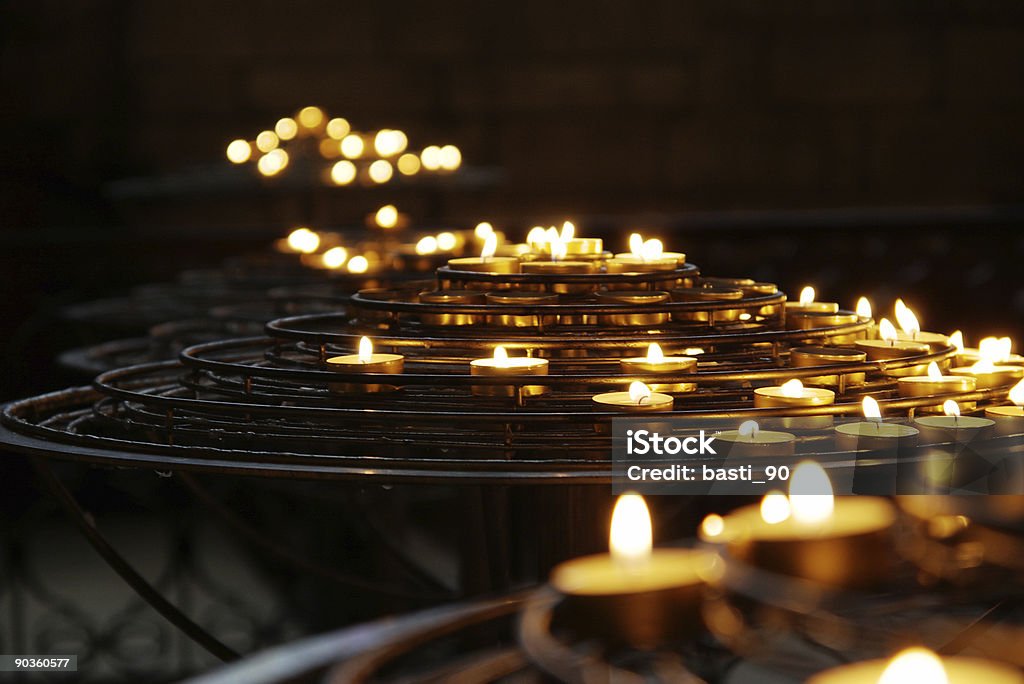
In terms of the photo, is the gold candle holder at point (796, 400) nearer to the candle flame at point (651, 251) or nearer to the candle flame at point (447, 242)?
the candle flame at point (651, 251)

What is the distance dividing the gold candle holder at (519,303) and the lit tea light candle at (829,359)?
30 cm

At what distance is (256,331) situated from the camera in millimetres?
2430

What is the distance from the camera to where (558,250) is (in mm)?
1771

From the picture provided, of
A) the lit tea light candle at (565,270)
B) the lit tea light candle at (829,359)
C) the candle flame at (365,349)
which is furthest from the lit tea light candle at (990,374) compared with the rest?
the candle flame at (365,349)

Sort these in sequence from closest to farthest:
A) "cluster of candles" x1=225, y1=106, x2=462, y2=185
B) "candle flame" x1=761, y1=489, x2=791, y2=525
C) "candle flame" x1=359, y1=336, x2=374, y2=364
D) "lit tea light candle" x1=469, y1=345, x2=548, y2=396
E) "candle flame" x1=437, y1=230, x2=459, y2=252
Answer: "candle flame" x1=761, y1=489, x2=791, y2=525
"lit tea light candle" x1=469, y1=345, x2=548, y2=396
"candle flame" x1=359, y1=336, x2=374, y2=364
"candle flame" x1=437, y1=230, x2=459, y2=252
"cluster of candles" x1=225, y1=106, x2=462, y2=185

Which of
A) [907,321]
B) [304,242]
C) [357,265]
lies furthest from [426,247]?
[907,321]

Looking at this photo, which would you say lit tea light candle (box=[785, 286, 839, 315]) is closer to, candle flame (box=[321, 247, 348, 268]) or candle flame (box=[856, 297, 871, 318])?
candle flame (box=[856, 297, 871, 318])

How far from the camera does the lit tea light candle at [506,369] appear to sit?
1.34 meters

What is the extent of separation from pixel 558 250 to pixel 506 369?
0.46 m

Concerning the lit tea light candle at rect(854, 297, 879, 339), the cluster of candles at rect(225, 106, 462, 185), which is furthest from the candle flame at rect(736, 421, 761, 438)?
the cluster of candles at rect(225, 106, 462, 185)

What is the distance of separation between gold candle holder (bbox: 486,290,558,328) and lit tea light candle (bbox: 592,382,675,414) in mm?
196

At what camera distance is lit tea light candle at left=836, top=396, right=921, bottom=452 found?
1.23 metres

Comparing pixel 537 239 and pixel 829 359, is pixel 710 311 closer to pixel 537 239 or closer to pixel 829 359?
pixel 829 359

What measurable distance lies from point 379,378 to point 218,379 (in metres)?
0.39
